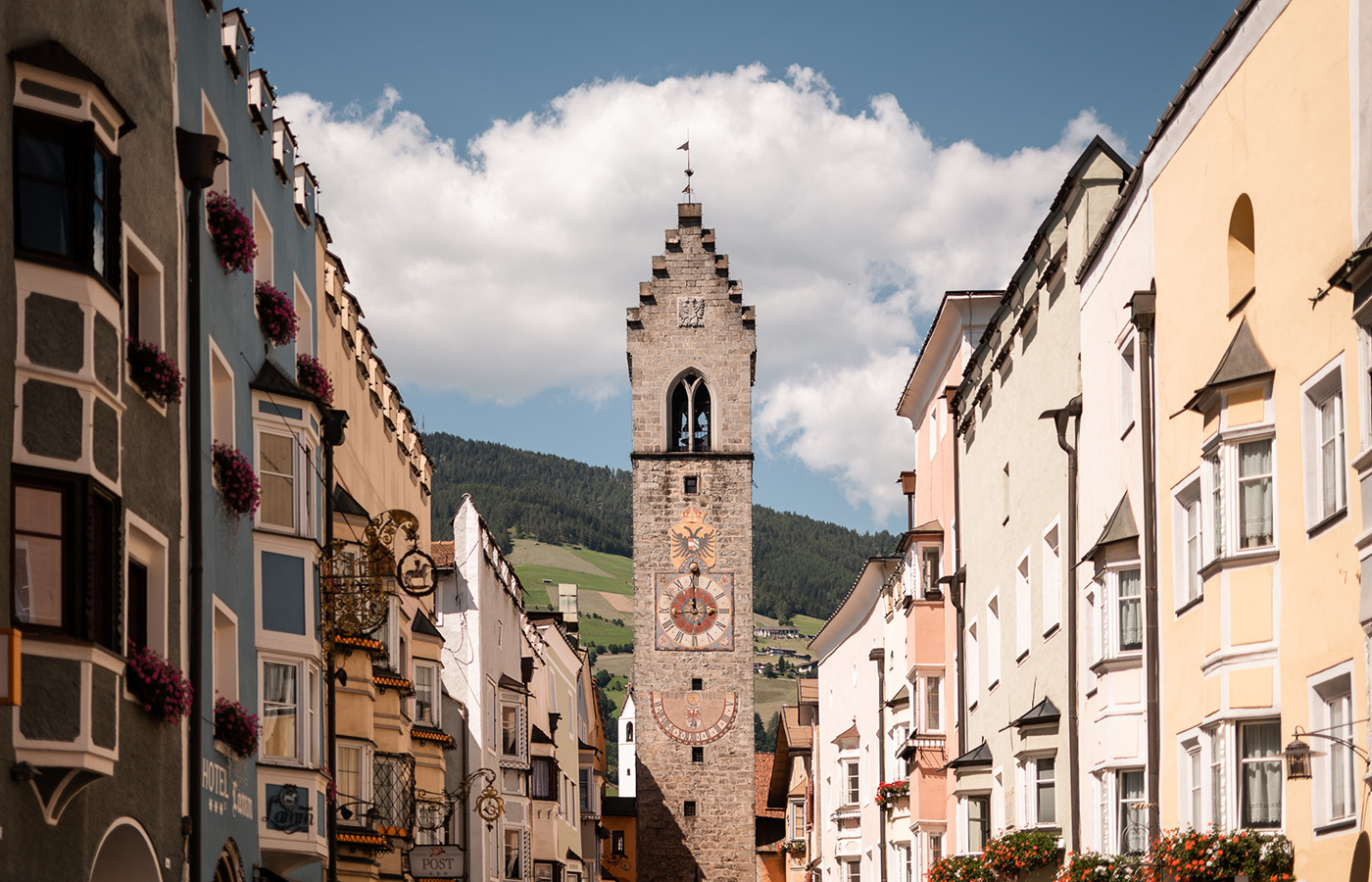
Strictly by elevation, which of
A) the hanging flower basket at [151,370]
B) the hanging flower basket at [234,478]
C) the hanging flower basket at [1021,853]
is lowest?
the hanging flower basket at [1021,853]

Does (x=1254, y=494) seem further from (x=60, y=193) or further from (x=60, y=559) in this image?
(x=60, y=193)

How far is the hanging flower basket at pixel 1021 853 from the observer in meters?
27.9

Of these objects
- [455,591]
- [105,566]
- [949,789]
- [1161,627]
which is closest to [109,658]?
[105,566]

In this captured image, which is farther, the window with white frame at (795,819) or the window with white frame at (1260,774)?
the window with white frame at (795,819)

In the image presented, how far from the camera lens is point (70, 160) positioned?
618 inches

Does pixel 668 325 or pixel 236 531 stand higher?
pixel 668 325

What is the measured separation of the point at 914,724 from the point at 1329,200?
2610 cm

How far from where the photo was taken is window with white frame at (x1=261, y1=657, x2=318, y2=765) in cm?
2402

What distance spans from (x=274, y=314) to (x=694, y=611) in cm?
5514

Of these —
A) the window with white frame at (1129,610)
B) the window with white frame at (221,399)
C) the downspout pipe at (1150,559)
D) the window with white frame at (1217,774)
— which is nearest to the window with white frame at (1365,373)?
the window with white frame at (1217,774)

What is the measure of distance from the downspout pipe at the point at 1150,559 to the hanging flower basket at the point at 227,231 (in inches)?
429

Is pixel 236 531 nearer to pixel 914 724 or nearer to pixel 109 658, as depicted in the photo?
pixel 109 658

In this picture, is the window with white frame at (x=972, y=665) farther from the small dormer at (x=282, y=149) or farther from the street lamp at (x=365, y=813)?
the small dormer at (x=282, y=149)

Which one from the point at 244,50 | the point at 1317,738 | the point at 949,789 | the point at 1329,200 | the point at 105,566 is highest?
the point at 244,50
